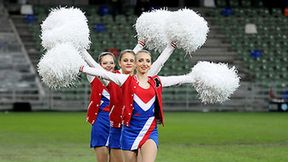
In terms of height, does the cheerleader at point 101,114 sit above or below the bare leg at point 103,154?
above

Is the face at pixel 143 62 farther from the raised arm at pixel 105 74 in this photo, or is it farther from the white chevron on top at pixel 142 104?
the white chevron on top at pixel 142 104

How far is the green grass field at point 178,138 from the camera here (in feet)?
48.9

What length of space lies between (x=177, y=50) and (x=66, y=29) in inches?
1053

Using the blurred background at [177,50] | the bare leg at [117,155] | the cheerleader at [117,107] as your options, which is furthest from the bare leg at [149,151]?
the blurred background at [177,50]

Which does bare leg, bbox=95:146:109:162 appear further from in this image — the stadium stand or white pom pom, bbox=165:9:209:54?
the stadium stand

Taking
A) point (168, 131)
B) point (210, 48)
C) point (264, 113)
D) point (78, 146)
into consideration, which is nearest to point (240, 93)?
point (264, 113)

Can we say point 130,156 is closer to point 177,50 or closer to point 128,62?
point 128,62

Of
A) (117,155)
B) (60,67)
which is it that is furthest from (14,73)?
(60,67)

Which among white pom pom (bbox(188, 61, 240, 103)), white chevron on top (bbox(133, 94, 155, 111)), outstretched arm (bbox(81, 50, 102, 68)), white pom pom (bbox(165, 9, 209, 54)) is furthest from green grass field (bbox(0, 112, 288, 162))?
white chevron on top (bbox(133, 94, 155, 111))

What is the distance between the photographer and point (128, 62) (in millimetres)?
9508

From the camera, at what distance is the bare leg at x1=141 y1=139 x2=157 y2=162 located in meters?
8.99

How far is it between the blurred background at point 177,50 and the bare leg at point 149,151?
21.1 metres

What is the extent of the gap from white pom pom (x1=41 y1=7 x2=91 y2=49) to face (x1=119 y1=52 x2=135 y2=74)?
45 centimetres

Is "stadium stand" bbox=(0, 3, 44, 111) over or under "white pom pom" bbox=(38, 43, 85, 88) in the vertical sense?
under
